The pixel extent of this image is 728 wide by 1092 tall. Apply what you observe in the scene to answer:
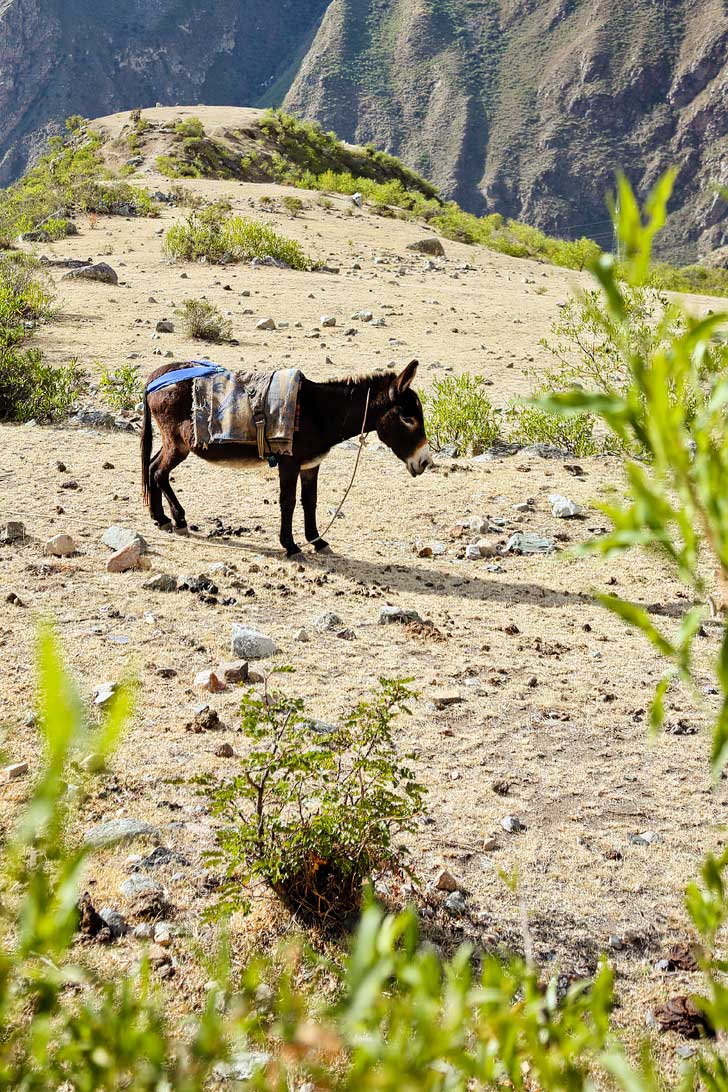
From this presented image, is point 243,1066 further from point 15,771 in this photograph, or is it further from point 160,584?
point 160,584

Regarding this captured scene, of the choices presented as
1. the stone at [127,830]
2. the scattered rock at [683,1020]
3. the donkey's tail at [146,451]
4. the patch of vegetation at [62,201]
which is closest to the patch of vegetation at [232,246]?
the patch of vegetation at [62,201]

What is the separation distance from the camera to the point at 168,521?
21.8ft

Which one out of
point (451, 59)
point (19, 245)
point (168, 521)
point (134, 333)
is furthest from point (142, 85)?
point (168, 521)

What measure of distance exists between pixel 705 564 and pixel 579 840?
3.45m

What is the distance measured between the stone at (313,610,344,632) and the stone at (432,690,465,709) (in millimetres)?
961

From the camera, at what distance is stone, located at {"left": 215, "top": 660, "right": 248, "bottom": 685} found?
4.27 metres

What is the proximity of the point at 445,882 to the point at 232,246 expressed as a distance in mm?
19843

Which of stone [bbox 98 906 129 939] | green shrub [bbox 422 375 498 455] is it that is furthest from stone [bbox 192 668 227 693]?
green shrub [bbox 422 375 498 455]

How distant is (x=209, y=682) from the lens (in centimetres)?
420

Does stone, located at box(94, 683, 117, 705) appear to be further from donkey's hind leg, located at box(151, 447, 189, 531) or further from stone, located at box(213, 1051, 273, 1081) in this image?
donkey's hind leg, located at box(151, 447, 189, 531)

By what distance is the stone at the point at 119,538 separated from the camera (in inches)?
232

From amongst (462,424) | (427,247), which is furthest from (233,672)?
(427,247)

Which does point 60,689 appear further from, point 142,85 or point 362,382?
point 142,85

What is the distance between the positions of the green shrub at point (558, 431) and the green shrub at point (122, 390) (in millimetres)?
4303
